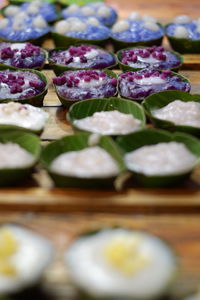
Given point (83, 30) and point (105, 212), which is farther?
point (83, 30)

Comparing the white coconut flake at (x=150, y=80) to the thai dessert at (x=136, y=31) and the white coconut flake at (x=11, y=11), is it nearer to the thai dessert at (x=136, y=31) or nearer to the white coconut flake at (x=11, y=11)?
the thai dessert at (x=136, y=31)

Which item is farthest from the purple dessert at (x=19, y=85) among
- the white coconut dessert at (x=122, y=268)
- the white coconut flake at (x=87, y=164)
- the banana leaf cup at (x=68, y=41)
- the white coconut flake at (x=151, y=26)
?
the white coconut dessert at (x=122, y=268)

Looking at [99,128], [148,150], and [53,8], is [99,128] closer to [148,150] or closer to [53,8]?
[148,150]

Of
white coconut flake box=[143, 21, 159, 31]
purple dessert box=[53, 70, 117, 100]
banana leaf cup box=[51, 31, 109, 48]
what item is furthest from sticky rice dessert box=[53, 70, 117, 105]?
white coconut flake box=[143, 21, 159, 31]

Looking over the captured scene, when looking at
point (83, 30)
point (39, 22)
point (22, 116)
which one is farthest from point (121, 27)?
point (22, 116)

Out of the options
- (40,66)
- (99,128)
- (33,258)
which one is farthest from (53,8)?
(33,258)

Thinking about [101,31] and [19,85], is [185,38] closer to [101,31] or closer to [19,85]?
[101,31]
